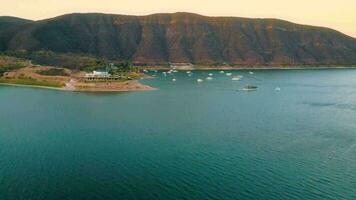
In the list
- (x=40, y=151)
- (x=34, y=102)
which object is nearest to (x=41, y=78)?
(x=34, y=102)

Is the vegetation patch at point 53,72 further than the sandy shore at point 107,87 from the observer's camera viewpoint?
Yes

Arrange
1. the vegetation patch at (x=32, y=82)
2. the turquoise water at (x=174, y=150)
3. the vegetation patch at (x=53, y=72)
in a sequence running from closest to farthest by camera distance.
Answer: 1. the turquoise water at (x=174, y=150)
2. the vegetation patch at (x=32, y=82)
3. the vegetation patch at (x=53, y=72)

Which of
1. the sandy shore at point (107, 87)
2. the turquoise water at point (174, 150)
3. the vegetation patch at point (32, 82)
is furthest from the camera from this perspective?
the vegetation patch at point (32, 82)

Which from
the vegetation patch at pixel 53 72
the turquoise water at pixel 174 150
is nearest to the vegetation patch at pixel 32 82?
the vegetation patch at pixel 53 72

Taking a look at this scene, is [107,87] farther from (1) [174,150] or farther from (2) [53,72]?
(1) [174,150]

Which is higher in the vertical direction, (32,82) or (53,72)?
(53,72)

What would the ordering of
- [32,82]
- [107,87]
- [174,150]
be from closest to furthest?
[174,150] < [107,87] < [32,82]

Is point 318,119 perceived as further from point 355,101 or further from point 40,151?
point 40,151

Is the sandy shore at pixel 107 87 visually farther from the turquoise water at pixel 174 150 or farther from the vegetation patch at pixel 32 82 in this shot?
the turquoise water at pixel 174 150

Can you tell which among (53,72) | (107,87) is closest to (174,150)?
(107,87)
